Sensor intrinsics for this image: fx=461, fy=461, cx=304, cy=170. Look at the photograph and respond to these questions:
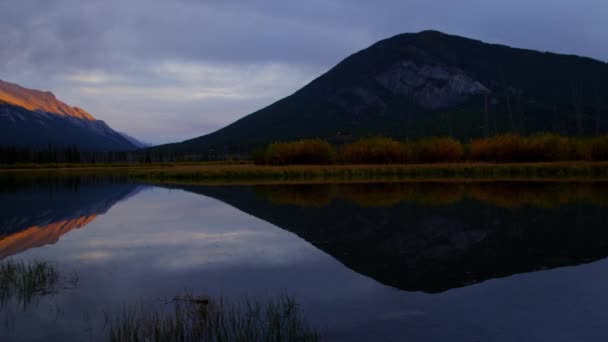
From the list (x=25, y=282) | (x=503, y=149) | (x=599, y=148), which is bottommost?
(x=25, y=282)

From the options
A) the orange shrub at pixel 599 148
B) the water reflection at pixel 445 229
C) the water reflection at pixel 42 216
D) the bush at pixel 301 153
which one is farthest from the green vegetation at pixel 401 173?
the bush at pixel 301 153

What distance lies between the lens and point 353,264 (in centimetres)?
1541

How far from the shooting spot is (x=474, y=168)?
202 feet

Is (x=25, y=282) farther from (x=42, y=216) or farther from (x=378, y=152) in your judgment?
(x=378, y=152)

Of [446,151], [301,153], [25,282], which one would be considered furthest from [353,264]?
[301,153]

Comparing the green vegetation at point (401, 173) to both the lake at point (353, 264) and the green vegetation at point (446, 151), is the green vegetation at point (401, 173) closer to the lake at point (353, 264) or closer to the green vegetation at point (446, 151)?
the green vegetation at point (446, 151)

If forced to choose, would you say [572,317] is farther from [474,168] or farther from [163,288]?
[474,168]

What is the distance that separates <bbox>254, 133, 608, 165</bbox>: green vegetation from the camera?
A: 69938mm

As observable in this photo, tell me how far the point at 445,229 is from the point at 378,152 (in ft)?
198

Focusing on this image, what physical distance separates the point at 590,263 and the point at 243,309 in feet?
37.6

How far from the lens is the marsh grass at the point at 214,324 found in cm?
877

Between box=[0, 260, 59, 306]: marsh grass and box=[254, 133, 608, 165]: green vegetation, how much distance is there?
231 feet

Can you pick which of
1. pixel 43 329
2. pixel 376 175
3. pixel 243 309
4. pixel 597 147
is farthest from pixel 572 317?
pixel 597 147

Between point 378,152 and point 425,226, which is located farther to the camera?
point 378,152
